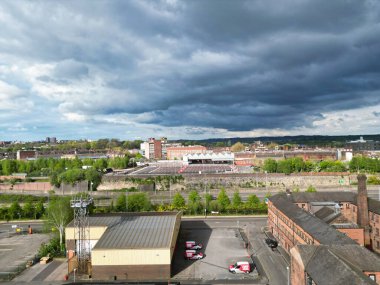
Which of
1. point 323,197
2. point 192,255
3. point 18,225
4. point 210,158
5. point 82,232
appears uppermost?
point 210,158

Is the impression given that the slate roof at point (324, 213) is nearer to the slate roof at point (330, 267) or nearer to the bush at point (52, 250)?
the slate roof at point (330, 267)

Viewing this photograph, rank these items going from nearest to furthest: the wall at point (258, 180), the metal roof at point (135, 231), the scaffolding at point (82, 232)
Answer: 1. the metal roof at point (135, 231)
2. the scaffolding at point (82, 232)
3. the wall at point (258, 180)

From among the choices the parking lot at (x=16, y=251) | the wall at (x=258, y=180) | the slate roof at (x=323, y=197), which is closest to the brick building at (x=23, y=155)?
the wall at (x=258, y=180)

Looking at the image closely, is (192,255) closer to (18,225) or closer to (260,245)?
(260,245)

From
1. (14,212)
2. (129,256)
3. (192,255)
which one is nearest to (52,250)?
(129,256)

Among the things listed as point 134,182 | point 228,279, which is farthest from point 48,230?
point 134,182

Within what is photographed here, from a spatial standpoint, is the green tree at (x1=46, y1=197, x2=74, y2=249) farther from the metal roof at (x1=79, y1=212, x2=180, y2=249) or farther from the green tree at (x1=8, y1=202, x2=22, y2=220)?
the green tree at (x1=8, y1=202, x2=22, y2=220)

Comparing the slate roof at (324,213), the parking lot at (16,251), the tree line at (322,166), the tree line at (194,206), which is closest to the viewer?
Answer: the parking lot at (16,251)
